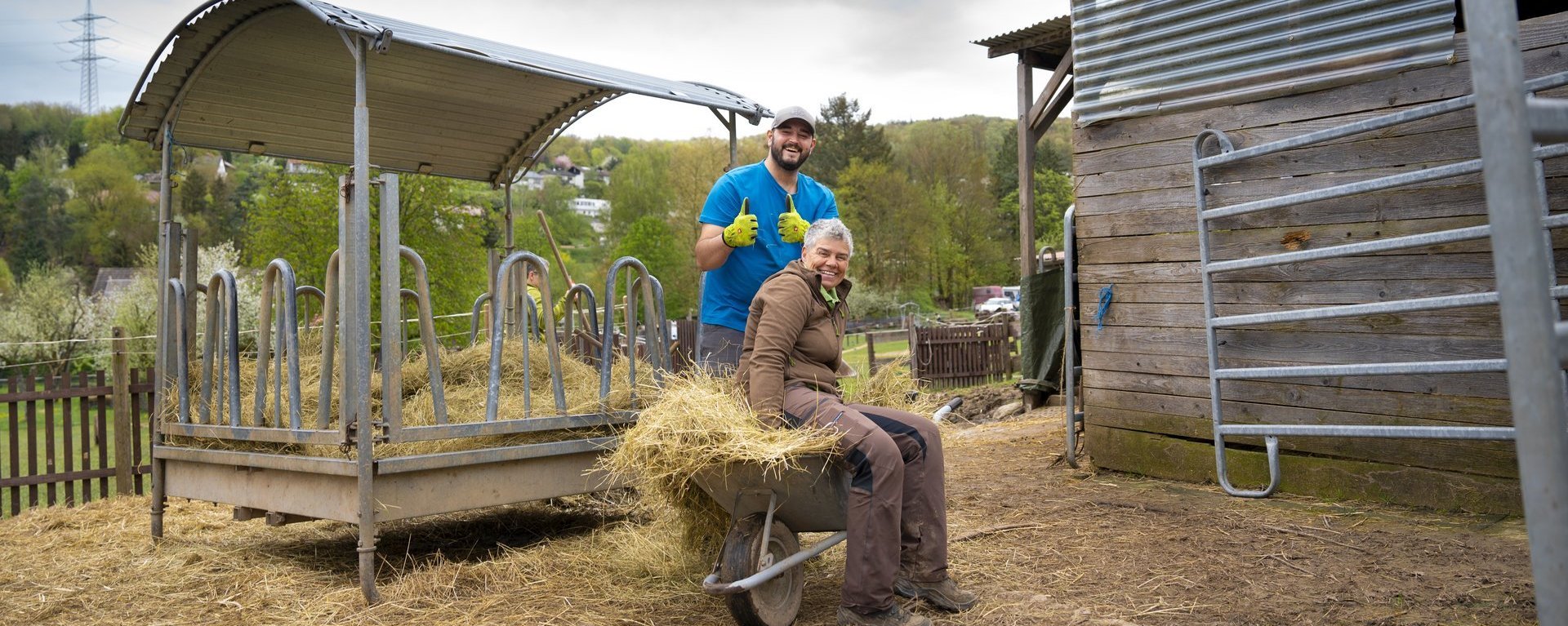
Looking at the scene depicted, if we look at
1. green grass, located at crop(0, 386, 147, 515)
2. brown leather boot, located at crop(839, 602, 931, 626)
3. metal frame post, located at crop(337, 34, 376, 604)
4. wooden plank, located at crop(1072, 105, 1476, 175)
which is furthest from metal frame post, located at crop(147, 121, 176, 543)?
wooden plank, located at crop(1072, 105, 1476, 175)

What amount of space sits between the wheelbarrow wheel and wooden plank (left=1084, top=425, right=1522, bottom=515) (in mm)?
3142

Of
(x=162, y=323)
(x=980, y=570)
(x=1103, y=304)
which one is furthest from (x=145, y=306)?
(x=980, y=570)

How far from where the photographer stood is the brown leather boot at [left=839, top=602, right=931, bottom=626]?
3.46 m

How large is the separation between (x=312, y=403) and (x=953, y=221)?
44.6 metres

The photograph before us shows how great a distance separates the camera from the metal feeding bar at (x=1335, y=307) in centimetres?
412

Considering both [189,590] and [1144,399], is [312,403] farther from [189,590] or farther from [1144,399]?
[1144,399]

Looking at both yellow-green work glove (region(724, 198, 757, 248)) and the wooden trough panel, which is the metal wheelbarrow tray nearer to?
the wooden trough panel

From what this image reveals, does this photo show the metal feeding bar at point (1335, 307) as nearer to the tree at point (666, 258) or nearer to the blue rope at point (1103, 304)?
the blue rope at point (1103, 304)

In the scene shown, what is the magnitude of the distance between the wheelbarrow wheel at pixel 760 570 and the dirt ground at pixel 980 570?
0.53 ft

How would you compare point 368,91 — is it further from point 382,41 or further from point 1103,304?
point 1103,304

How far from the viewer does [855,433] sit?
11.3ft

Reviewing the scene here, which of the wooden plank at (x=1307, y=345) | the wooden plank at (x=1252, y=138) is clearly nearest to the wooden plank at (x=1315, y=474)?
the wooden plank at (x=1307, y=345)

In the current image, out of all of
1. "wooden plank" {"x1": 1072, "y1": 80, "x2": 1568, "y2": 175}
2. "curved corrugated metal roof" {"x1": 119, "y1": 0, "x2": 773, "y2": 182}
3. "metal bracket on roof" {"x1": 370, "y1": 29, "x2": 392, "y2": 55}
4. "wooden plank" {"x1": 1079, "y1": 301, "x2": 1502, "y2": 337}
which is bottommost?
"wooden plank" {"x1": 1079, "y1": 301, "x2": 1502, "y2": 337}

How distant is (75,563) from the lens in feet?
17.1
